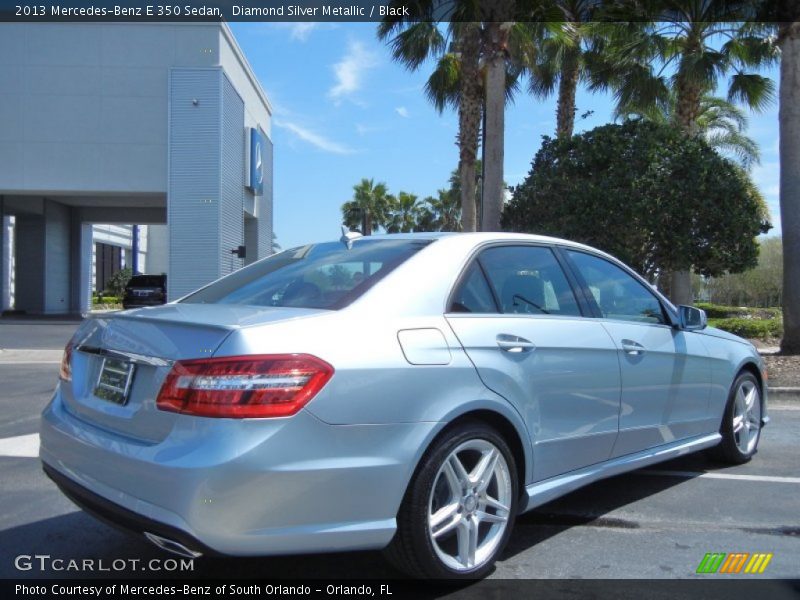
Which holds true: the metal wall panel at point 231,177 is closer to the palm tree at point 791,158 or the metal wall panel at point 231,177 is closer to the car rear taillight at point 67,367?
the palm tree at point 791,158

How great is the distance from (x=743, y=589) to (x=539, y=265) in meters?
1.93

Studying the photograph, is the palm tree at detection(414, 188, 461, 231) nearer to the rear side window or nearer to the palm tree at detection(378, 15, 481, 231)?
the palm tree at detection(378, 15, 481, 231)

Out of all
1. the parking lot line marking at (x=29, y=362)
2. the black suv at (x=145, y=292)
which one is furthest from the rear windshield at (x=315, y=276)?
the black suv at (x=145, y=292)

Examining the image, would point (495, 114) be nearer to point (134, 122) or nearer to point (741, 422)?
point (741, 422)

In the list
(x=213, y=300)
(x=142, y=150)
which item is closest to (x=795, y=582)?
(x=213, y=300)

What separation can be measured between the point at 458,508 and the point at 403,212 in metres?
46.8

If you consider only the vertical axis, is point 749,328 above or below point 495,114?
below

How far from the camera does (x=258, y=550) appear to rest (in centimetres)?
264

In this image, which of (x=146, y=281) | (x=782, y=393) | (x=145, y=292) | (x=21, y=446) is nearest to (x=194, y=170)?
(x=145, y=292)

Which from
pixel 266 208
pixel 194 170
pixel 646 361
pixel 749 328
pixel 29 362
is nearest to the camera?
pixel 646 361

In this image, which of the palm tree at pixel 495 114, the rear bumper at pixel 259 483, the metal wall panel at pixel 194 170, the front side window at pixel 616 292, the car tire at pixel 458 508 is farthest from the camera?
the metal wall panel at pixel 194 170

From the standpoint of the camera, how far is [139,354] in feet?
9.70

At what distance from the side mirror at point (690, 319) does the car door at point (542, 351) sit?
99cm

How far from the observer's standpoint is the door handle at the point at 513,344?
11.1 ft
